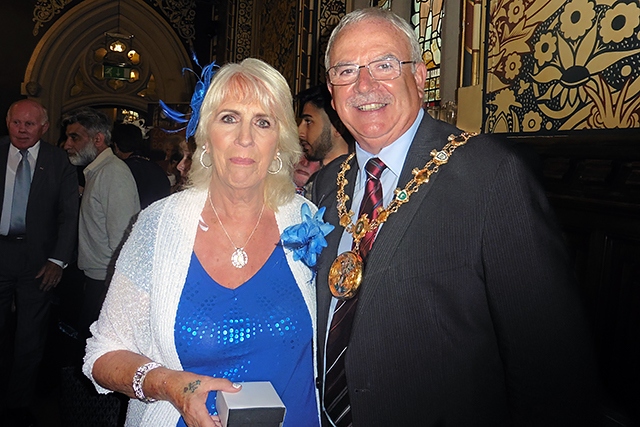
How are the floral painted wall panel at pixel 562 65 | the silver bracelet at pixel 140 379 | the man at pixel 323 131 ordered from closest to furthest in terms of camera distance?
the silver bracelet at pixel 140 379 < the floral painted wall panel at pixel 562 65 < the man at pixel 323 131

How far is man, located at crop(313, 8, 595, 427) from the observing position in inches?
50.3

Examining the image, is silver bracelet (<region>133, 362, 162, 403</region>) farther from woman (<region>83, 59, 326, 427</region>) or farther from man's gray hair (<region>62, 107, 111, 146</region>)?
man's gray hair (<region>62, 107, 111, 146</region>)

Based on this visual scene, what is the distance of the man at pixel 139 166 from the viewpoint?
13.4ft

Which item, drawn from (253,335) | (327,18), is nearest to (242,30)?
(327,18)

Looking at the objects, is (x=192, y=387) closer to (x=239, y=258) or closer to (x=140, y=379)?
(x=140, y=379)

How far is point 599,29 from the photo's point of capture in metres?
1.86

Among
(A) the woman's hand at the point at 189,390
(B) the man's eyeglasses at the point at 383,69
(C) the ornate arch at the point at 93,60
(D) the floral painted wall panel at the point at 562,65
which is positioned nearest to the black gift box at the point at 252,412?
(A) the woman's hand at the point at 189,390

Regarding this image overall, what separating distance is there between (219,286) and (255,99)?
613 millimetres

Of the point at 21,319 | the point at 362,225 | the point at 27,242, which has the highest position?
the point at 362,225

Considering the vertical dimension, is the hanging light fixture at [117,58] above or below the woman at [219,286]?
above

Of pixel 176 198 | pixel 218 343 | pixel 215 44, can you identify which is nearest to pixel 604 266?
pixel 218 343

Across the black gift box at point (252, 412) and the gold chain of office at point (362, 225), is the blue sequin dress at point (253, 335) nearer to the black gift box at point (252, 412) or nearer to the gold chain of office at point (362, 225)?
the gold chain of office at point (362, 225)

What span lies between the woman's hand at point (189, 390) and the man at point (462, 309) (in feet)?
1.09

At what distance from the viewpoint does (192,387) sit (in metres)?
1.45
